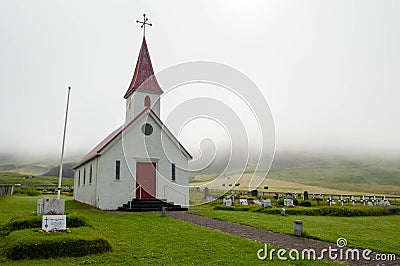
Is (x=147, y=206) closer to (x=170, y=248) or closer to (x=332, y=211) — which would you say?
(x=332, y=211)

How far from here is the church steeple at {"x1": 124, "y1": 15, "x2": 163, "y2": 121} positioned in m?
29.6

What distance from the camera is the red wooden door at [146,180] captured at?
25.6 meters

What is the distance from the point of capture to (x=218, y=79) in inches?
511

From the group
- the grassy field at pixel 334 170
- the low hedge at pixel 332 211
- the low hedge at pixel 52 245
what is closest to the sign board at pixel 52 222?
the low hedge at pixel 52 245

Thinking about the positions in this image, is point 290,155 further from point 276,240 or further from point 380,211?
point 276,240

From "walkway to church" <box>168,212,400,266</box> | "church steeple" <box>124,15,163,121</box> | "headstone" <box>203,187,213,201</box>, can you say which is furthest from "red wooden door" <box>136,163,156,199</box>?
"walkway to church" <box>168,212,400,266</box>

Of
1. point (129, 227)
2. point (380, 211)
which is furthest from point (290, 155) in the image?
point (129, 227)

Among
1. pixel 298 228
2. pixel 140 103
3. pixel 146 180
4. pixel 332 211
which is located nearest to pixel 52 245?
pixel 298 228

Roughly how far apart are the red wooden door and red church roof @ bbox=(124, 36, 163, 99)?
23.6 feet

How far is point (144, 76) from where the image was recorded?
31.2m

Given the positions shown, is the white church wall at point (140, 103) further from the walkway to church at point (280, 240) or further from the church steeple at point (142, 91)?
the walkway to church at point (280, 240)

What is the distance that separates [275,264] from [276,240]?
375 centimetres

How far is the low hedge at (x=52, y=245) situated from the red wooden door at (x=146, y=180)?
14.7m

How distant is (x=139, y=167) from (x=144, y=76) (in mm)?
9233
